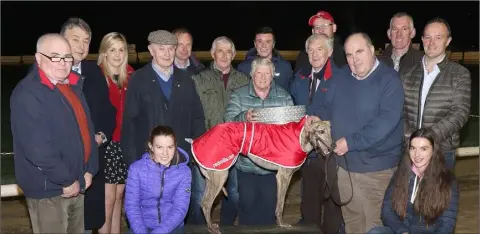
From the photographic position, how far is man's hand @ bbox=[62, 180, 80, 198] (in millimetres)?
3380

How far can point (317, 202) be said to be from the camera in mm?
4375

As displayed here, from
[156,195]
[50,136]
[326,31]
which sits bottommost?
[156,195]

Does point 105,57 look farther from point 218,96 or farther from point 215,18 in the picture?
point 215,18

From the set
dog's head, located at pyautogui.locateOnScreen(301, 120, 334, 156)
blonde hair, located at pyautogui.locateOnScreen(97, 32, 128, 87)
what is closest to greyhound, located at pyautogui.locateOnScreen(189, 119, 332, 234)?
dog's head, located at pyautogui.locateOnScreen(301, 120, 334, 156)

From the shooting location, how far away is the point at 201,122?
4398 millimetres

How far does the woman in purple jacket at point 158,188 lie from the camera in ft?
11.8

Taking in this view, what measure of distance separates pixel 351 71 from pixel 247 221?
57.1 inches

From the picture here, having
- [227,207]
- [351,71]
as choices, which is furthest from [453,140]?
[227,207]

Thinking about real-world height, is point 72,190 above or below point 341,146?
below

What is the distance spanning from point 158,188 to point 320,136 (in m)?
1.09

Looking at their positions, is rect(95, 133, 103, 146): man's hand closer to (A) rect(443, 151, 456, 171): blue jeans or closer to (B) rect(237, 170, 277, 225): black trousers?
(B) rect(237, 170, 277, 225): black trousers

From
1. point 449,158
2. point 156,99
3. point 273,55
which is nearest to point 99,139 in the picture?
point 156,99

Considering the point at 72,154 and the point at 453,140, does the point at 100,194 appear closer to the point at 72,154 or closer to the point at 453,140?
the point at 72,154

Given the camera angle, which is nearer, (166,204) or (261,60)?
(166,204)
